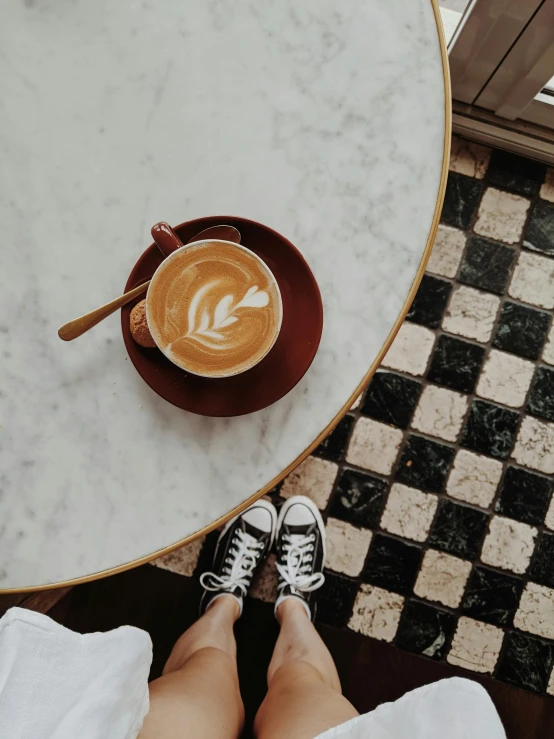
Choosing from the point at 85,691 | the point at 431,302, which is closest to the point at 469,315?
the point at 431,302

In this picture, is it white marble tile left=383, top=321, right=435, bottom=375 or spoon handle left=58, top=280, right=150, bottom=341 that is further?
white marble tile left=383, top=321, right=435, bottom=375

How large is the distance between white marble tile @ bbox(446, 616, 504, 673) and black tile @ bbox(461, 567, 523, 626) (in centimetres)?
2

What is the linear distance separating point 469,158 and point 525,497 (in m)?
0.88

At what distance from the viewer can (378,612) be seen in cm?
143

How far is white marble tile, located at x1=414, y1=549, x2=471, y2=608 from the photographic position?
4.70ft

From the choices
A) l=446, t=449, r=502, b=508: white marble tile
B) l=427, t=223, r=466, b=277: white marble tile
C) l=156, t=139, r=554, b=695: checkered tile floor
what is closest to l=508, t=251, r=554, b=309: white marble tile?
l=156, t=139, r=554, b=695: checkered tile floor

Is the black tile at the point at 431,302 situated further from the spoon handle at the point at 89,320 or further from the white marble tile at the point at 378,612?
the spoon handle at the point at 89,320

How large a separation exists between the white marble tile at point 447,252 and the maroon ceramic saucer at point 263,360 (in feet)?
2.65

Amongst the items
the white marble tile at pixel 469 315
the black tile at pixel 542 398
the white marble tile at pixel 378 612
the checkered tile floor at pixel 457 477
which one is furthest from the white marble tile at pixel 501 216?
the white marble tile at pixel 378 612

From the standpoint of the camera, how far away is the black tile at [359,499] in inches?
56.9

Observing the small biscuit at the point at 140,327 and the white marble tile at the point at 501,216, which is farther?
the white marble tile at the point at 501,216

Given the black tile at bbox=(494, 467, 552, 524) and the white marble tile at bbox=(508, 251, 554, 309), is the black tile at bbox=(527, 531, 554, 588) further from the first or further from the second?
the white marble tile at bbox=(508, 251, 554, 309)

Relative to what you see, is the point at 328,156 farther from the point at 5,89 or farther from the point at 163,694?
the point at 163,694

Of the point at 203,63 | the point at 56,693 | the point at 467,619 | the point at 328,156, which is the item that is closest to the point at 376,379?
the point at 467,619
